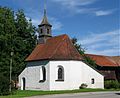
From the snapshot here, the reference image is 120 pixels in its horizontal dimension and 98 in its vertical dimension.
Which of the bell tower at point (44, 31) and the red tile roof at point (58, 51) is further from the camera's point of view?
the bell tower at point (44, 31)

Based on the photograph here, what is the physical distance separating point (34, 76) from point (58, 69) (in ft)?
16.4

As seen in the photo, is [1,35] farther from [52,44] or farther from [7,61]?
[52,44]

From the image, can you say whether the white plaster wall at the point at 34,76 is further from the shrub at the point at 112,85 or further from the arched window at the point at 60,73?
the shrub at the point at 112,85

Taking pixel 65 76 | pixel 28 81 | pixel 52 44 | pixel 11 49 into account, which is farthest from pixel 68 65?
pixel 11 49

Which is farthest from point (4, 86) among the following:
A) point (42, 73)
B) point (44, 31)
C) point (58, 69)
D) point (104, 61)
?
point (104, 61)

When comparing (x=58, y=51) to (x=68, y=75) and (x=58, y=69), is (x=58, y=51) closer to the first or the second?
(x=58, y=69)

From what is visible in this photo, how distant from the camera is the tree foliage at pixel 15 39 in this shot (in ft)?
160

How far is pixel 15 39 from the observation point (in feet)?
171

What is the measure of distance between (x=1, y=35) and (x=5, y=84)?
16.4 m

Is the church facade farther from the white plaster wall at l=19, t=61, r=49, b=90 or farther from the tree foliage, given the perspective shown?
the tree foliage

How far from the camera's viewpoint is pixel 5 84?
1328 inches

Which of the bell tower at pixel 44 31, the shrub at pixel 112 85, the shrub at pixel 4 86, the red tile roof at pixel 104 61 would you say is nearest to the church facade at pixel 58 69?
the bell tower at pixel 44 31

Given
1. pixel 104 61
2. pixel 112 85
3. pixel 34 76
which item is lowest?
pixel 112 85

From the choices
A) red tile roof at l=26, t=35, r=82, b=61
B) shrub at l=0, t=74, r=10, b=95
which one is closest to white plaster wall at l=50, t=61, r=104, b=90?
red tile roof at l=26, t=35, r=82, b=61
